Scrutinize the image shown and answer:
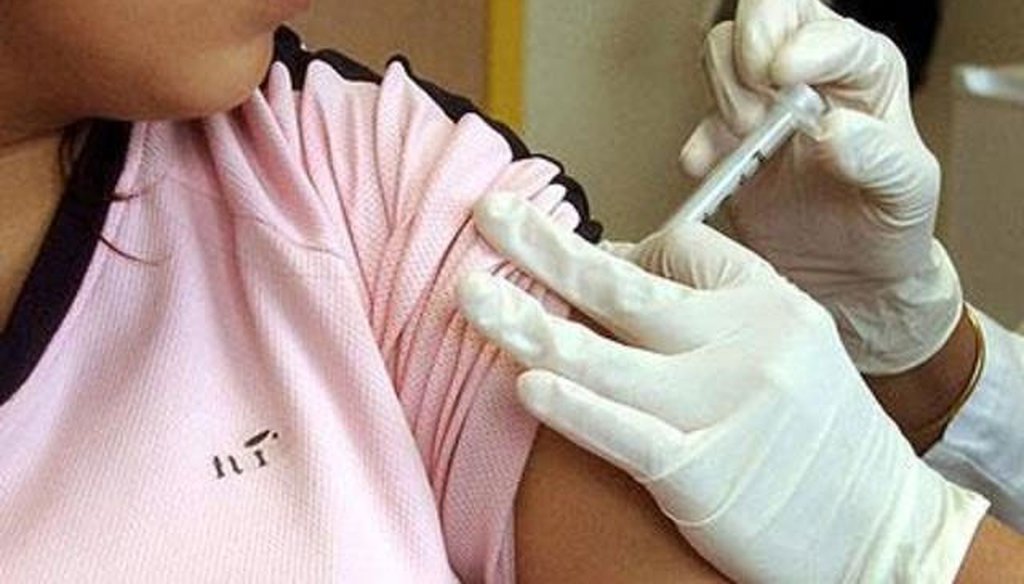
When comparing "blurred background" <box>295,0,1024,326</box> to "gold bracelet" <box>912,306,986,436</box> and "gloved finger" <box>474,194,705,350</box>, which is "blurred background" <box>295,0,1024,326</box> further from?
"gloved finger" <box>474,194,705,350</box>

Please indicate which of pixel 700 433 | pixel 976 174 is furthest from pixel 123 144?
Answer: pixel 976 174

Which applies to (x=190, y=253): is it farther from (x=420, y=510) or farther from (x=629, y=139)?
(x=629, y=139)

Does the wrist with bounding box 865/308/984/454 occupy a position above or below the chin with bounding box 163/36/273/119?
below

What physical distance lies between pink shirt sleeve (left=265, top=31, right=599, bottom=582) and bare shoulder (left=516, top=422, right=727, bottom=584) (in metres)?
0.01

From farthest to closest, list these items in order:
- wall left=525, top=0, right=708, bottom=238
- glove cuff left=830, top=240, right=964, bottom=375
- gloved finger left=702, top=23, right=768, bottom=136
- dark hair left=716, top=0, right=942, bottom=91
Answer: dark hair left=716, top=0, right=942, bottom=91 → wall left=525, top=0, right=708, bottom=238 → glove cuff left=830, top=240, right=964, bottom=375 → gloved finger left=702, top=23, right=768, bottom=136

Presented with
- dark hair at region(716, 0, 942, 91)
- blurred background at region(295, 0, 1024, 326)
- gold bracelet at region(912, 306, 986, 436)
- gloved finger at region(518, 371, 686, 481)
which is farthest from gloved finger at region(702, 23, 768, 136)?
dark hair at region(716, 0, 942, 91)

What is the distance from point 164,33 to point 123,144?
0.14m

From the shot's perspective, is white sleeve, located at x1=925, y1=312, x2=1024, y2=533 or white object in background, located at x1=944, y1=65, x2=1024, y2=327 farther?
white object in background, located at x1=944, y1=65, x2=1024, y2=327

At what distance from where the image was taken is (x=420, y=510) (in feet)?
3.01

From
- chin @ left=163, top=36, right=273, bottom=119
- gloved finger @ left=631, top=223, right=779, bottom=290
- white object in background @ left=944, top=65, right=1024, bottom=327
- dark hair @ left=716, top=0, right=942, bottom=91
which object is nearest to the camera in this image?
chin @ left=163, top=36, right=273, bottom=119

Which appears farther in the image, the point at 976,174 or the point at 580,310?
the point at 976,174

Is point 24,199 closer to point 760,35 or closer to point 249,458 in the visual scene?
point 249,458

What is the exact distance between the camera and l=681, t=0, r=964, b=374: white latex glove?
1255mm

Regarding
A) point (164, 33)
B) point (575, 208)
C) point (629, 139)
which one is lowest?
point (629, 139)
